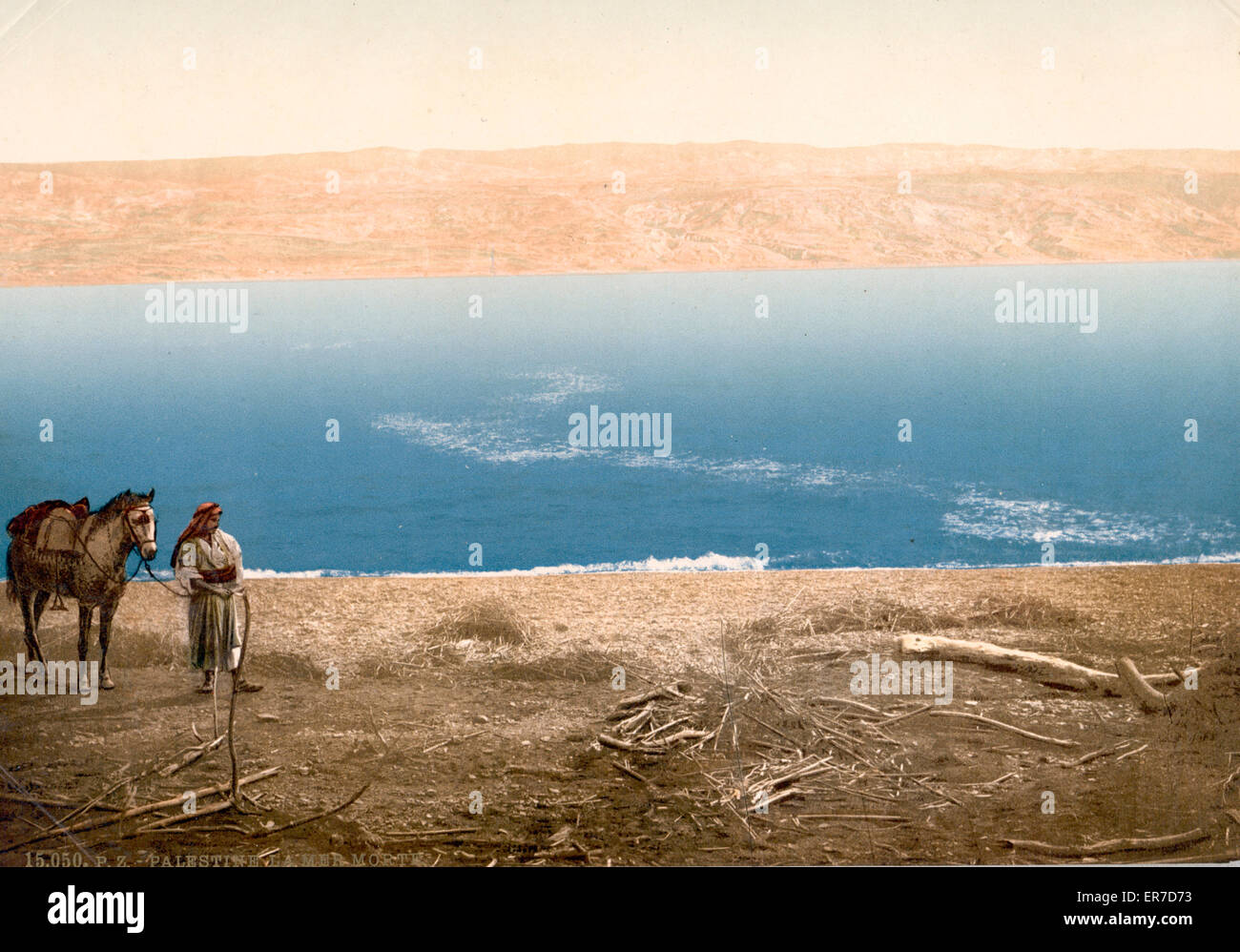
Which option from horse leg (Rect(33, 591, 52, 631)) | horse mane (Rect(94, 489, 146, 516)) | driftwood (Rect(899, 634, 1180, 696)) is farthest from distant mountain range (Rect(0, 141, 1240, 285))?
driftwood (Rect(899, 634, 1180, 696))

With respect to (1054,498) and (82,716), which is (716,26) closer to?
(1054,498)

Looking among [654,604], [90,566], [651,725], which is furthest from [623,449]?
[90,566]

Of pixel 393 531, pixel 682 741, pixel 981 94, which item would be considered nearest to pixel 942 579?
pixel 682 741

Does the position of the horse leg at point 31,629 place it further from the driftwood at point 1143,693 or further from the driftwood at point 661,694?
the driftwood at point 1143,693

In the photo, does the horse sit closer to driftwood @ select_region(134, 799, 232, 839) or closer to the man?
the man

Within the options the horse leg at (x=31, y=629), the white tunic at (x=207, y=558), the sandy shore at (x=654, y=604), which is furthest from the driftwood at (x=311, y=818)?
the horse leg at (x=31, y=629)
